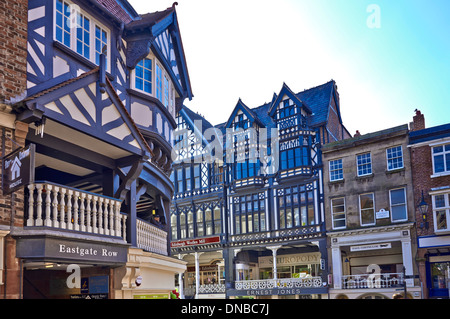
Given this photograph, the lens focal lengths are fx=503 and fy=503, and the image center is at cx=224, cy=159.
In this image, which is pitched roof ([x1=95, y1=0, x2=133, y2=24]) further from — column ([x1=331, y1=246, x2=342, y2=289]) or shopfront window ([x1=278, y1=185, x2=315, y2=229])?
shopfront window ([x1=278, y1=185, x2=315, y2=229])

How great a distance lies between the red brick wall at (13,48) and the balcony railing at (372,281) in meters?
26.3

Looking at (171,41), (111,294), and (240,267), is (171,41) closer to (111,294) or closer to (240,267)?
(111,294)

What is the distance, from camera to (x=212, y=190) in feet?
135

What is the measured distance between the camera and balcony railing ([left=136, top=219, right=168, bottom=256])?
1200cm

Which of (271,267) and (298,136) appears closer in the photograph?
(298,136)

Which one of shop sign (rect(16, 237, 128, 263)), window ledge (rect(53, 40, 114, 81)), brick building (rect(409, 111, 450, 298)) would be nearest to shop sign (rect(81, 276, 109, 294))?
shop sign (rect(16, 237, 128, 263))

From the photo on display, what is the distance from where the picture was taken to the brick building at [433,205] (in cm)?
2891

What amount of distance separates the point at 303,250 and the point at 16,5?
31.9 meters

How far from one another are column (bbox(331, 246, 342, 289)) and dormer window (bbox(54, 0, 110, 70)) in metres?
25.1

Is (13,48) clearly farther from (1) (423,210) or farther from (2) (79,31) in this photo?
(1) (423,210)

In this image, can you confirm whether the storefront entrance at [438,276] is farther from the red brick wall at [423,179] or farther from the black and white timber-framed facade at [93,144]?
the black and white timber-framed facade at [93,144]

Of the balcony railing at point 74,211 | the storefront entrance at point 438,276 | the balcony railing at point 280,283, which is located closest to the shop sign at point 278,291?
the balcony railing at point 280,283

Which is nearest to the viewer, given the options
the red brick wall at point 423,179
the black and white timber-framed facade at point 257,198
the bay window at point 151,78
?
the bay window at point 151,78

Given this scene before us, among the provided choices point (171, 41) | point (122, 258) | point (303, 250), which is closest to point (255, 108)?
point (303, 250)
